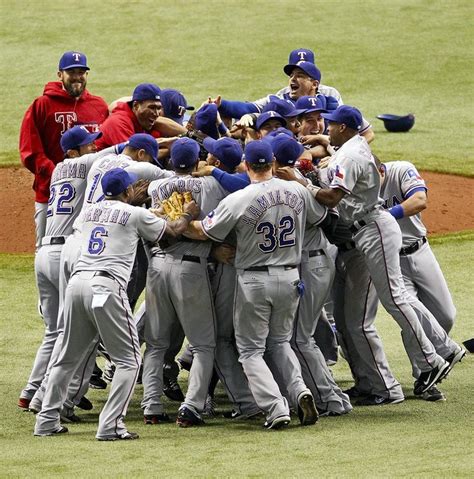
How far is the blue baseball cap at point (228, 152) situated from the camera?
360 inches

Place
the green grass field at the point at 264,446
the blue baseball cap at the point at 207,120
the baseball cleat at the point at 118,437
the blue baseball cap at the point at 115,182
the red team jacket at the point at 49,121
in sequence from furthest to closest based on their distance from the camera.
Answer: the red team jacket at the point at 49,121 → the blue baseball cap at the point at 207,120 → the blue baseball cap at the point at 115,182 → the baseball cleat at the point at 118,437 → the green grass field at the point at 264,446

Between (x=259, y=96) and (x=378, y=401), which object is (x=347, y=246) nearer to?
(x=378, y=401)

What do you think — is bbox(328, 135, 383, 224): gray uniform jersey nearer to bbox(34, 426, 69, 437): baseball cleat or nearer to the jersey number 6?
the jersey number 6

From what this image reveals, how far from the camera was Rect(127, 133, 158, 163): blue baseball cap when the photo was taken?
951cm

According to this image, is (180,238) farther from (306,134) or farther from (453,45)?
(453,45)

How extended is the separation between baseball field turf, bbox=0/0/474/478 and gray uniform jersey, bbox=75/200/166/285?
1.13 metres

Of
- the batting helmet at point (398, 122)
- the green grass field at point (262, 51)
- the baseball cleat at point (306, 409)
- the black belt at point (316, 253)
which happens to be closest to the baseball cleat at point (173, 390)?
the baseball cleat at point (306, 409)

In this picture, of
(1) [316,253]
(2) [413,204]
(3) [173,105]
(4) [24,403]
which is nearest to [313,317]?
(1) [316,253]

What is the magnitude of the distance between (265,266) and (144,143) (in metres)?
1.37

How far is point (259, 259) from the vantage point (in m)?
8.90

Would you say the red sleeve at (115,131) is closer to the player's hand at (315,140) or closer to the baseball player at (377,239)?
the player's hand at (315,140)

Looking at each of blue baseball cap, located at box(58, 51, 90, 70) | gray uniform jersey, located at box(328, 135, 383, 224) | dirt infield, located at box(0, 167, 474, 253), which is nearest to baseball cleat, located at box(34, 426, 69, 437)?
gray uniform jersey, located at box(328, 135, 383, 224)

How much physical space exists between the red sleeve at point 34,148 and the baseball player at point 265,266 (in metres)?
2.69

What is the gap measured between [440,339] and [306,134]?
192cm
